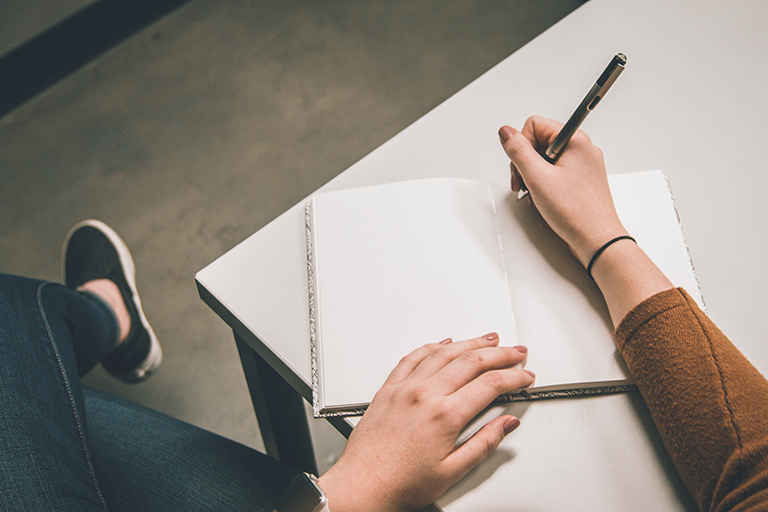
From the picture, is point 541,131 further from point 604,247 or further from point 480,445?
point 480,445

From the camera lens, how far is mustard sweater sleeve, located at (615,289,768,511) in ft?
1.30

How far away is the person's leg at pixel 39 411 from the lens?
0.55 m

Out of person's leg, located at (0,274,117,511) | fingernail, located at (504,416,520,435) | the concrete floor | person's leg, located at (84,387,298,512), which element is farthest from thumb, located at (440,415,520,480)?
the concrete floor

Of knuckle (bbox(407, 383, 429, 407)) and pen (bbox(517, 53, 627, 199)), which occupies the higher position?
pen (bbox(517, 53, 627, 199))

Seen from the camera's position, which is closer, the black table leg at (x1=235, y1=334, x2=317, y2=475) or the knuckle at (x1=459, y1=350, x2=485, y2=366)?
the knuckle at (x1=459, y1=350, x2=485, y2=366)

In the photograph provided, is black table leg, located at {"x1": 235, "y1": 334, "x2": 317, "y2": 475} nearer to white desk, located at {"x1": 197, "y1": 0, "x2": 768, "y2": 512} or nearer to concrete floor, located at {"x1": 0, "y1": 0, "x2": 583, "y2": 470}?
white desk, located at {"x1": 197, "y1": 0, "x2": 768, "y2": 512}

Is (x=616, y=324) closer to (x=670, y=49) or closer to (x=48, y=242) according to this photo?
(x=670, y=49)

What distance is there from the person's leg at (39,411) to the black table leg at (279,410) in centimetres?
21

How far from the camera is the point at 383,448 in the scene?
45cm

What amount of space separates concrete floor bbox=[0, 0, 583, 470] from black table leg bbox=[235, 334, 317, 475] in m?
0.41

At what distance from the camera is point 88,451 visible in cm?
62

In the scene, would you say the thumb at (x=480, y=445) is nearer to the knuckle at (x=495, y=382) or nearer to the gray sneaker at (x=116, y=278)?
the knuckle at (x=495, y=382)

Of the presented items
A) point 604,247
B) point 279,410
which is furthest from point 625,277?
point 279,410

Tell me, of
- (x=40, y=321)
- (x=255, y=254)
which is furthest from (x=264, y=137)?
(x=255, y=254)
